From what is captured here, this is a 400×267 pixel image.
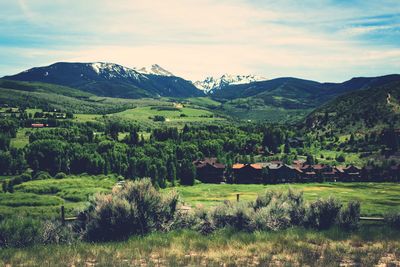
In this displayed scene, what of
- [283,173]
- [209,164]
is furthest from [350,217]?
[209,164]

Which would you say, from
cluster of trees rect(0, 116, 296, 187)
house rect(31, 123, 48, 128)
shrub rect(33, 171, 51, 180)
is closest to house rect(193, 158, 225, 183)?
cluster of trees rect(0, 116, 296, 187)

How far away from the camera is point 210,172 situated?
109 meters

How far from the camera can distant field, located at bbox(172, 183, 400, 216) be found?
67.6 metres

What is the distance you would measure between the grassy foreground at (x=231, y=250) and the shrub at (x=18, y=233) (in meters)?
1.95

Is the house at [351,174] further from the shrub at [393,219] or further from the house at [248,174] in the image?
the shrub at [393,219]

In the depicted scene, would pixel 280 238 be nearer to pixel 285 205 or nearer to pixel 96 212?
pixel 285 205

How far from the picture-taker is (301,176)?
106m

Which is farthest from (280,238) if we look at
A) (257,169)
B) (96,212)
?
(257,169)

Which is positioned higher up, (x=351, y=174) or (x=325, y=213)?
(x=325, y=213)

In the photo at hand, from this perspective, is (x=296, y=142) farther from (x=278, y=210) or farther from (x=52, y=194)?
(x=278, y=210)

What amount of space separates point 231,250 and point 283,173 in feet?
269

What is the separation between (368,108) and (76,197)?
147 m

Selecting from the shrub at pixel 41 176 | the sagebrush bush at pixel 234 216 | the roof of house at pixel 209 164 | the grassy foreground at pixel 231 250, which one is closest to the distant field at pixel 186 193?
the shrub at pixel 41 176

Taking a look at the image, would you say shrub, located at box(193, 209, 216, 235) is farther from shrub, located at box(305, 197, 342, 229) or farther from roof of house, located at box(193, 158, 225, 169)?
roof of house, located at box(193, 158, 225, 169)
